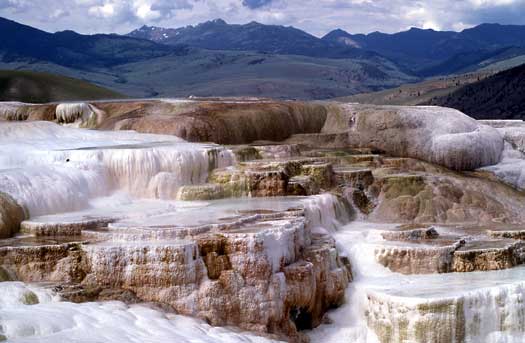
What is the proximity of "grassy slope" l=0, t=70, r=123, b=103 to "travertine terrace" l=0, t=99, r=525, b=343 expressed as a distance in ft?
50.4

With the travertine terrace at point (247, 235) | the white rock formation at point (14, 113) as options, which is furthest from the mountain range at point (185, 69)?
the travertine terrace at point (247, 235)

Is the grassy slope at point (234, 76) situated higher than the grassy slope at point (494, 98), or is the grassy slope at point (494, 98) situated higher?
the grassy slope at point (234, 76)

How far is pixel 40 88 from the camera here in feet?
131

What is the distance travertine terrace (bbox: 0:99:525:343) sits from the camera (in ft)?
41.4

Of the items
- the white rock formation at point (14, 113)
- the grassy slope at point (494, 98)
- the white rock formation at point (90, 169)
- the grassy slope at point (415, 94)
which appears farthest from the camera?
the grassy slope at point (415, 94)

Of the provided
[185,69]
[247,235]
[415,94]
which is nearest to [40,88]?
[247,235]

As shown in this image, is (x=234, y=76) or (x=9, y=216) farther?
(x=234, y=76)

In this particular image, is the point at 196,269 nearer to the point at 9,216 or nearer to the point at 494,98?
the point at 9,216

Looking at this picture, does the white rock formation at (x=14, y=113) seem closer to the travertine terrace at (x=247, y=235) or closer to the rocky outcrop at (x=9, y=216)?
the travertine terrace at (x=247, y=235)

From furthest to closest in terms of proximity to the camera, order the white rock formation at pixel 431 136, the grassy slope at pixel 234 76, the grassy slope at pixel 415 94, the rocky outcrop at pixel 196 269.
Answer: the grassy slope at pixel 234 76 < the grassy slope at pixel 415 94 < the white rock formation at pixel 431 136 < the rocky outcrop at pixel 196 269

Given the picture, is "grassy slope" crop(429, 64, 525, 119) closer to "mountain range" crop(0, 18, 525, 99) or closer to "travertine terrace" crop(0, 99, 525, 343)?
"travertine terrace" crop(0, 99, 525, 343)

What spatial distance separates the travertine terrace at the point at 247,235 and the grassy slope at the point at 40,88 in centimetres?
1535

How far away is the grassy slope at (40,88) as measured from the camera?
3888 centimetres

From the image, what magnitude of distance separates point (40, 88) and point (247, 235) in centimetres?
2939
